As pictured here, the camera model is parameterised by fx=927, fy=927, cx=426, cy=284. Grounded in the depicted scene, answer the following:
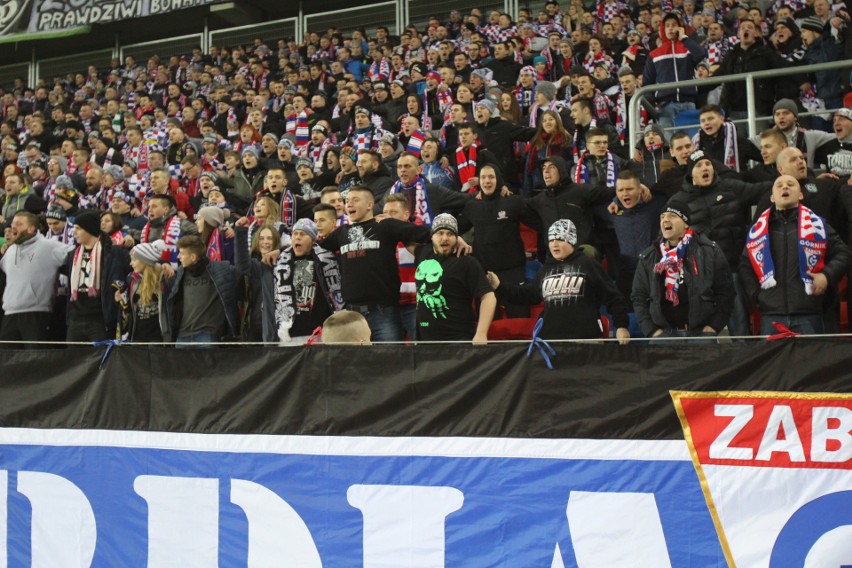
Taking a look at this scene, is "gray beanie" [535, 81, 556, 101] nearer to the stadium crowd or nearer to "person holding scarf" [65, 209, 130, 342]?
the stadium crowd

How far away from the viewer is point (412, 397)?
386 centimetres

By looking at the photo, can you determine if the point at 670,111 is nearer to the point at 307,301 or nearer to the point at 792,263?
the point at 792,263

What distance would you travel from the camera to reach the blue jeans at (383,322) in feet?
22.4

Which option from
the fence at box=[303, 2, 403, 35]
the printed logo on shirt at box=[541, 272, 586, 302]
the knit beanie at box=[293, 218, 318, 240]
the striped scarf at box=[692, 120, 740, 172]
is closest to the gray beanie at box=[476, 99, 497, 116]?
the striped scarf at box=[692, 120, 740, 172]

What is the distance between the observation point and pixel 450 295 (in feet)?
20.8

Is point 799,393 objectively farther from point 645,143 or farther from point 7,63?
point 7,63

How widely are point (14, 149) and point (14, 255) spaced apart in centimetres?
938

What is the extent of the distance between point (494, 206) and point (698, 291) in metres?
2.33

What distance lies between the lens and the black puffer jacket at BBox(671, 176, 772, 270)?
6.73 m

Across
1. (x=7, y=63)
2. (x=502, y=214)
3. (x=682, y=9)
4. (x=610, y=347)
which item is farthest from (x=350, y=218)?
(x=7, y=63)

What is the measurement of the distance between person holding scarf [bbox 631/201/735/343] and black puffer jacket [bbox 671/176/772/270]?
654 millimetres

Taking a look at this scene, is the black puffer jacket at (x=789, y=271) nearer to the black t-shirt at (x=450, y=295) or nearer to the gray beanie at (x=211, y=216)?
the black t-shirt at (x=450, y=295)

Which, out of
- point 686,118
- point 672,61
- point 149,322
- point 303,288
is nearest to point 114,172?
point 149,322

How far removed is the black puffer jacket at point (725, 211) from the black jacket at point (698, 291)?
710 mm
